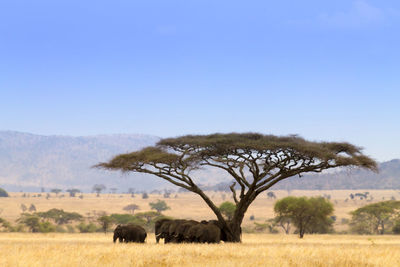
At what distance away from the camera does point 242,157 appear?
35.9m

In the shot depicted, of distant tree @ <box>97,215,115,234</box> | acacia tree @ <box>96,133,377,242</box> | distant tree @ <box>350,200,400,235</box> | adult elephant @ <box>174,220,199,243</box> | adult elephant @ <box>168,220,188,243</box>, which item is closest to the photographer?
adult elephant @ <box>174,220,199,243</box>

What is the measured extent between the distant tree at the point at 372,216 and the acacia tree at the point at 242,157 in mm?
46738

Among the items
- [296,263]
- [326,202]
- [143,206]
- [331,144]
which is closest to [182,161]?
[331,144]

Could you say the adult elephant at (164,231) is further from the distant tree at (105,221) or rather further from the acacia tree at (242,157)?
the distant tree at (105,221)

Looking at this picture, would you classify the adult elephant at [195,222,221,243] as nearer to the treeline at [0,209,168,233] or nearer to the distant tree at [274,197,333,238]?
the distant tree at [274,197,333,238]

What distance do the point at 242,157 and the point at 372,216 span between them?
181 ft

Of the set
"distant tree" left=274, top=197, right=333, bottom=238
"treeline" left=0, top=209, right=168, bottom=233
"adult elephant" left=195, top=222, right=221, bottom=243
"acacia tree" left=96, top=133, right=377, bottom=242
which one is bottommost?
"treeline" left=0, top=209, right=168, bottom=233

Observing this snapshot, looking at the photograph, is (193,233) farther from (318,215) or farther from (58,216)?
(58,216)

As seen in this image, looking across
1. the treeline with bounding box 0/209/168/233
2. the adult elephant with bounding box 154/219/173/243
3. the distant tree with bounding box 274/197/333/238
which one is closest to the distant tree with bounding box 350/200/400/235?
the distant tree with bounding box 274/197/333/238

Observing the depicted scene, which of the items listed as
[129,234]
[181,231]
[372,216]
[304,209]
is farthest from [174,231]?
[372,216]

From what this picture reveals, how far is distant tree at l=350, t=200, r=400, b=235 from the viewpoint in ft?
266

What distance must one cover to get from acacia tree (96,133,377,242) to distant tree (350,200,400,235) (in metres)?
46.7

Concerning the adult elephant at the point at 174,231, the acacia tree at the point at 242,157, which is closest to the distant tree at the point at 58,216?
the acacia tree at the point at 242,157

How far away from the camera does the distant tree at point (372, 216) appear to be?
81.2 meters
